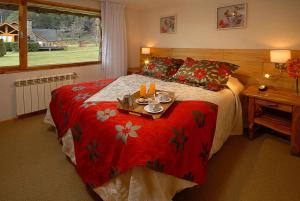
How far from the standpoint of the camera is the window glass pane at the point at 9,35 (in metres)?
2.91

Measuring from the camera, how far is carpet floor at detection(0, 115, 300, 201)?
168cm

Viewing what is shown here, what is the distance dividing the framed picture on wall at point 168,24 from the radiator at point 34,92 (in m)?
2.09

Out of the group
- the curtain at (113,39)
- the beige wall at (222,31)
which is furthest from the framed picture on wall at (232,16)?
the curtain at (113,39)

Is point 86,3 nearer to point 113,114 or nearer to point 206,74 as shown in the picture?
point 206,74

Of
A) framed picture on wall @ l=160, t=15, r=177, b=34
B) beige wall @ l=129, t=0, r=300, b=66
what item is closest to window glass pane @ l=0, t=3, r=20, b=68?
beige wall @ l=129, t=0, r=300, b=66

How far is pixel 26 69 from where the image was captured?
319 cm

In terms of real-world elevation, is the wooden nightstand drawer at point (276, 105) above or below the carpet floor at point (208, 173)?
above

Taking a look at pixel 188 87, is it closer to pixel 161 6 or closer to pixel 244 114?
pixel 244 114

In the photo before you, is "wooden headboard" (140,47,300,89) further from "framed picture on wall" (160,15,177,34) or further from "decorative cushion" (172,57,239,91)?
"framed picture on wall" (160,15,177,34)

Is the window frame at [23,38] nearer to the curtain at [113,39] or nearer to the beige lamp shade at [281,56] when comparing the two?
the curtain at [113,39]

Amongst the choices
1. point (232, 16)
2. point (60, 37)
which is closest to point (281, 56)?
point (232, 16)

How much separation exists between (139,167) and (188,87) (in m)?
1.56

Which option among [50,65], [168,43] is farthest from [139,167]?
[168,43]

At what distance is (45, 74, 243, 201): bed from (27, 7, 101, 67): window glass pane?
137 centimetres
